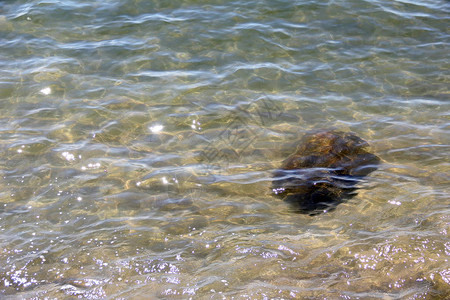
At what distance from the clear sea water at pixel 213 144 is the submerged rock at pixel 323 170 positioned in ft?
0.56

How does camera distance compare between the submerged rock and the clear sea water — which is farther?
the submerged rock

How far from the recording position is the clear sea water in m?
4.23

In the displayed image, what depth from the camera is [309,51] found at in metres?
8.43

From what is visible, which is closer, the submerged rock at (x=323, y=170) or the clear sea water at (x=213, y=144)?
the clear sea water at (x=213, y=144)

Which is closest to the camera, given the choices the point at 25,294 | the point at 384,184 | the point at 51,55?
the point at 25,294

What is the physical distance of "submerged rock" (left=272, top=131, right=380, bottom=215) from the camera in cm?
533

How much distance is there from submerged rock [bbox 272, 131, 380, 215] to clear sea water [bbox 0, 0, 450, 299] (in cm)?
17

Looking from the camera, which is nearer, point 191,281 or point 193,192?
point 191,281

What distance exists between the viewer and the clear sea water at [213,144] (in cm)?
423

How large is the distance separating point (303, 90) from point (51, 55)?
185 inches

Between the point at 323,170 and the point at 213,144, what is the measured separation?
5.37ft

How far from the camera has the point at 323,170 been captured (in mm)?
5754

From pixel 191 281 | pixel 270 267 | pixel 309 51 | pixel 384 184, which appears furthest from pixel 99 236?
pixel 309 51

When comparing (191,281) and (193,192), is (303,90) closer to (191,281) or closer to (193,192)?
(193,192)
